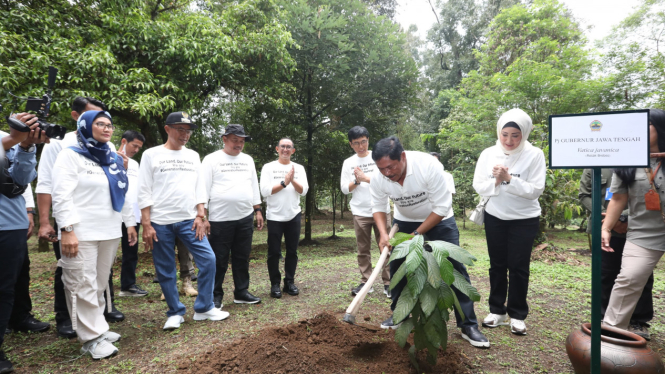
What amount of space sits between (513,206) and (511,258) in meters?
0.49

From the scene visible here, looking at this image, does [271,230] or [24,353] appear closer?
[24,353]

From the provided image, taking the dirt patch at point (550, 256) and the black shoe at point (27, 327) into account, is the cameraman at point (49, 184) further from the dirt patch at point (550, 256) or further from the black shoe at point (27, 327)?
the dirt patch at point (550, 256)

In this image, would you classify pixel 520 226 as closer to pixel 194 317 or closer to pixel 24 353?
pixel 194 317

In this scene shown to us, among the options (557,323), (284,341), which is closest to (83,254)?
(284,341)

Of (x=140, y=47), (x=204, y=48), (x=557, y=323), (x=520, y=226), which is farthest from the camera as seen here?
(x=204, y=48)

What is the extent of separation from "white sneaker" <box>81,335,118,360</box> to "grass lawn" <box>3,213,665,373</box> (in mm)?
57

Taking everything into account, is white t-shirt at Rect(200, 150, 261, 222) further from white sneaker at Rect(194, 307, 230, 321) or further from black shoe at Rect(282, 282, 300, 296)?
black shoe at Rect(282, 282, 300, 296)

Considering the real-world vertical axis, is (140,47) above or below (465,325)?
above

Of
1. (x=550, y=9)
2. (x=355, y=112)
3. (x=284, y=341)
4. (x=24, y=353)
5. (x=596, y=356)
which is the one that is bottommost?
(x=24, y=353)

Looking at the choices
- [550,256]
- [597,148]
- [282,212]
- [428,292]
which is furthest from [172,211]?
[550,256]

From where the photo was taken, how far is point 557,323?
11.4 ft

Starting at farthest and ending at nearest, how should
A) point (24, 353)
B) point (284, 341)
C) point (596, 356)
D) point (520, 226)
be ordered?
point (520, 226)
point (24, 353)
point (284, 341)
point (596, 356)

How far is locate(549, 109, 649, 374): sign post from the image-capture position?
1.97 meters

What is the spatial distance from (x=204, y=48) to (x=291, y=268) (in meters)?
4.12
